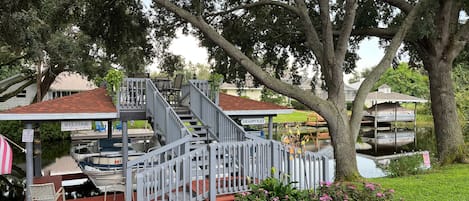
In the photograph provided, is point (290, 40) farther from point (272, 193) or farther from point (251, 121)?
point (272, 193)

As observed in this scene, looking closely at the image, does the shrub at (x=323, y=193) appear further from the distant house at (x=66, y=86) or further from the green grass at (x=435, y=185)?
the distant house at (x=66, y=86)

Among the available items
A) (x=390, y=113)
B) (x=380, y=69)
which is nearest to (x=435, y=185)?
(x=380, y=69)

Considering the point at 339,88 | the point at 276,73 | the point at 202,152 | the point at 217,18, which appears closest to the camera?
the point at 202,152

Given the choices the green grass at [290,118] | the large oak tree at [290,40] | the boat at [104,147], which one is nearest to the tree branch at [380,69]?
the large oak tree at [290,40]

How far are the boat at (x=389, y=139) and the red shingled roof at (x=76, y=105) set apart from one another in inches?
675

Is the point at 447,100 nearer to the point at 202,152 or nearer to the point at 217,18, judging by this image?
the point at 217,18

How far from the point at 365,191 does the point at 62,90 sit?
32.5m

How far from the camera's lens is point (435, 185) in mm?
8578

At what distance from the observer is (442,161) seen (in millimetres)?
11961

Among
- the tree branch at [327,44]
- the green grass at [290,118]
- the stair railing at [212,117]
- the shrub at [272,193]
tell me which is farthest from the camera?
the green grass at [290,118]

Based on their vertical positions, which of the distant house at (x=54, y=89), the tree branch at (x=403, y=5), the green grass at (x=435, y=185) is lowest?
the green grass at (x=435, y=185)

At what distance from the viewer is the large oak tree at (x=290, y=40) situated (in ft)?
32.8

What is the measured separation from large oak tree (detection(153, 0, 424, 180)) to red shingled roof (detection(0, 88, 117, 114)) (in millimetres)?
3027

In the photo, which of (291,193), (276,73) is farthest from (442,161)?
(291,193)
